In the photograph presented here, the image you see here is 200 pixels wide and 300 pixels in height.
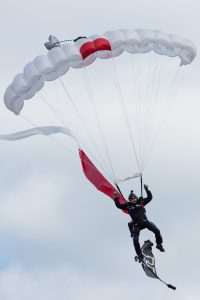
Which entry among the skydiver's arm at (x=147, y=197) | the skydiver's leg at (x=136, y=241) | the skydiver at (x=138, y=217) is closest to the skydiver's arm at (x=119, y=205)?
the skydiver at (x=138, y=217)

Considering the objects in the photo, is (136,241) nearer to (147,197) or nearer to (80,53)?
(147,197)

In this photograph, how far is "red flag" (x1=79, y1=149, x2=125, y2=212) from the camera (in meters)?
27.7

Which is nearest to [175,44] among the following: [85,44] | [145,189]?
[85,44]

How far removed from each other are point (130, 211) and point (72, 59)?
4617 mm

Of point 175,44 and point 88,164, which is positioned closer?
point 175,44

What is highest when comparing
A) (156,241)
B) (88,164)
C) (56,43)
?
(56,43)

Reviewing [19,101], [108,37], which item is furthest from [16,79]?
[108,37]

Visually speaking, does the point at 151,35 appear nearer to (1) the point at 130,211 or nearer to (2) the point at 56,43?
(2) the point at 56,43

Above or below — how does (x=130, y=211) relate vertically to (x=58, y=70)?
below

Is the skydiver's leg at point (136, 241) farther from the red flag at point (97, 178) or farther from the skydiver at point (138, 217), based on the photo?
the red flag at point (97, 178)

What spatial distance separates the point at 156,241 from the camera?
2478 centimetres

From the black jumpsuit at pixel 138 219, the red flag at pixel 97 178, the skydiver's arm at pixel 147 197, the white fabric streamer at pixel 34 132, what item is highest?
the white fabric streamer at pixel 34 132

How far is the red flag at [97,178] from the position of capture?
90.9 feet

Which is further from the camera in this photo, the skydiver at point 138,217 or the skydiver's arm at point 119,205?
the skydiver at point 138,217
